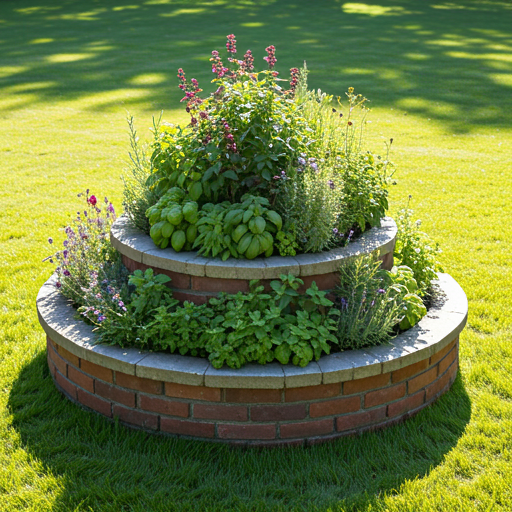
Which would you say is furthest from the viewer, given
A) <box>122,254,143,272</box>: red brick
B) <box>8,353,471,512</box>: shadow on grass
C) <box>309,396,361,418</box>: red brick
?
<box>122,254,143,272</box>: red brick

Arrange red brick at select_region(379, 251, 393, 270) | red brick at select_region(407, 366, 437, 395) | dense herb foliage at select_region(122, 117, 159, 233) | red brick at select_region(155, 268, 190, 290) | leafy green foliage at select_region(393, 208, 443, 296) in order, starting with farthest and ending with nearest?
leafy green foliage at select_region(393, 208, 443, 296)
dense herb foliage at select_region(122, 117, 159, 233)
red brick at select_region(379, 251, 393, 270)
red brick at select_region(155, 268, 190, 290)
red brick at select_region(407, 366, 437, 395)

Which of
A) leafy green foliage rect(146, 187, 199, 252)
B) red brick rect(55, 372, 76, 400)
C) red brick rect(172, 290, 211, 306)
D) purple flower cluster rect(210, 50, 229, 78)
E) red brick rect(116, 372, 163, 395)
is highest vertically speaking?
purple flower cluster rect(210, 50, 229, 78)

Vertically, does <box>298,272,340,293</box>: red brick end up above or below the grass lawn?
above

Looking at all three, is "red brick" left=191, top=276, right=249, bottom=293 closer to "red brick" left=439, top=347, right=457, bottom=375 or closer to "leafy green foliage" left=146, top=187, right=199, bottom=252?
"leafy green foliage" left=146, top=187, right=199, bottom=252

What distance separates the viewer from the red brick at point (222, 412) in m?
2.86

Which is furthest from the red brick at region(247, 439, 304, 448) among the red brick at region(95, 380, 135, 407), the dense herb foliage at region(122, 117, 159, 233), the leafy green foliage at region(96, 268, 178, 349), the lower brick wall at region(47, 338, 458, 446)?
the dense herb foliage at region(122, 117, 159, 233)

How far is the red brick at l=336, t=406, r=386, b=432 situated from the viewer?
2.95 metres

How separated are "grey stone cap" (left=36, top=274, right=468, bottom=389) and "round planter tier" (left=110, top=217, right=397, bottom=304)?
0.42 meters

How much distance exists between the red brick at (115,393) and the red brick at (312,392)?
2.71 ft

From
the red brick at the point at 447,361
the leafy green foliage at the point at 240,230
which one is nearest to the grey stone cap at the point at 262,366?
the red brick at the point at 447,361

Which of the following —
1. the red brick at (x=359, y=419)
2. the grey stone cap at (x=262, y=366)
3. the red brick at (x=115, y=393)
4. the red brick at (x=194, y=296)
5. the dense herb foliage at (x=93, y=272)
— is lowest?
the red brick at (x=359, y=419)

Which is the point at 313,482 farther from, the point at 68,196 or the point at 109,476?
the point at 68,196

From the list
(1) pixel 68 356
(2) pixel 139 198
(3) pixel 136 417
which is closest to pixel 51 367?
(1) pixel 68 356

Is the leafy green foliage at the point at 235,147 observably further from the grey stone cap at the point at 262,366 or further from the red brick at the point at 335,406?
the red brick at the point at 335,406
